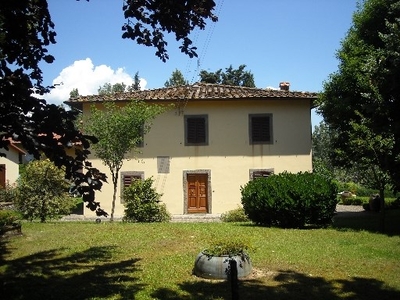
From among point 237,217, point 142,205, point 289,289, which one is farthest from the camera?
point 237,217

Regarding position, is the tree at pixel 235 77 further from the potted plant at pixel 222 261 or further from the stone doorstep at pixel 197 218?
the potted plant at pixel 222 261

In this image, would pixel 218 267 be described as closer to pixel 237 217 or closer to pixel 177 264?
pixel 177 264

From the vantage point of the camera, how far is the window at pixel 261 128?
1919cm

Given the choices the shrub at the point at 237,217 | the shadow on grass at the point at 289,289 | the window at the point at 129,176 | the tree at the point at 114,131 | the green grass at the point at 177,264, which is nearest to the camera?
the shadow on grass at the point at 289,289

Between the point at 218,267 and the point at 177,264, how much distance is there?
3.92 feet

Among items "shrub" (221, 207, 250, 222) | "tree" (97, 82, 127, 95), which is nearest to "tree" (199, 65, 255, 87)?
"tree" (97, 82, 127, 95)

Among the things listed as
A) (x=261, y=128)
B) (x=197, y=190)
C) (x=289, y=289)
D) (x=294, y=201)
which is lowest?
(x=289, y=289)

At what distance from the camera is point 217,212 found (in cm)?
1897

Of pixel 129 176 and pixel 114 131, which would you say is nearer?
pixel 114 131

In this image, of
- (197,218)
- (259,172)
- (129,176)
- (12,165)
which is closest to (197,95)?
(259,172)

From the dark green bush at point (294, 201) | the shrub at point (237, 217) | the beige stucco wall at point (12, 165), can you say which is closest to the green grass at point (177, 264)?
the dark green bush at point (294, 201)

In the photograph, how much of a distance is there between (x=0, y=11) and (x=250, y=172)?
15.8 metres

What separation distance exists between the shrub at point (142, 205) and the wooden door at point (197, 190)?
376cm

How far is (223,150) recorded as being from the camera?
62.5 ft
